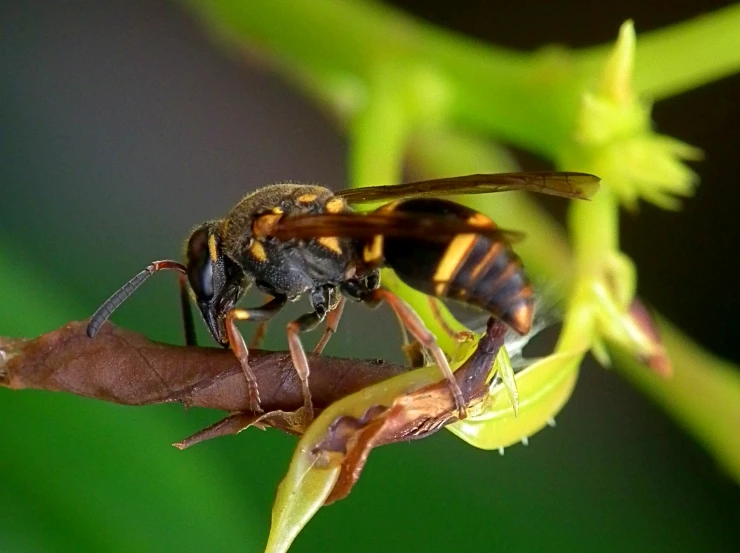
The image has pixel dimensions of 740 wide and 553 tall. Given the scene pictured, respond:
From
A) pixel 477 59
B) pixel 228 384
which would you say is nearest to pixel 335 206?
pixel 228 384

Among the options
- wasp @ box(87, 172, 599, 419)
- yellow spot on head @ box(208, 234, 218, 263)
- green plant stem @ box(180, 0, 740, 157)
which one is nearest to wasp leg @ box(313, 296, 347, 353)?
wasp @ box(87, 172, 599, 419)

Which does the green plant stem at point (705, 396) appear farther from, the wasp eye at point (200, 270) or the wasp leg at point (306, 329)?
the wasp eye at point (200, 270)

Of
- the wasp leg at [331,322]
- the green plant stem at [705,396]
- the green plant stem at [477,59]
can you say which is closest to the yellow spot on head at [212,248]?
the wasp leg at [331,322]

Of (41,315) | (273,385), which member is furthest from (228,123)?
(273,385)

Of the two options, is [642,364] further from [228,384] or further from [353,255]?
[228,384]

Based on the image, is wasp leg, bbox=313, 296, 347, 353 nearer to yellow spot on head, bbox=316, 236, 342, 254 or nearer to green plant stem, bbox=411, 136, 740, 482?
yellow spot on head, bbox=316, 236, 342, 254
